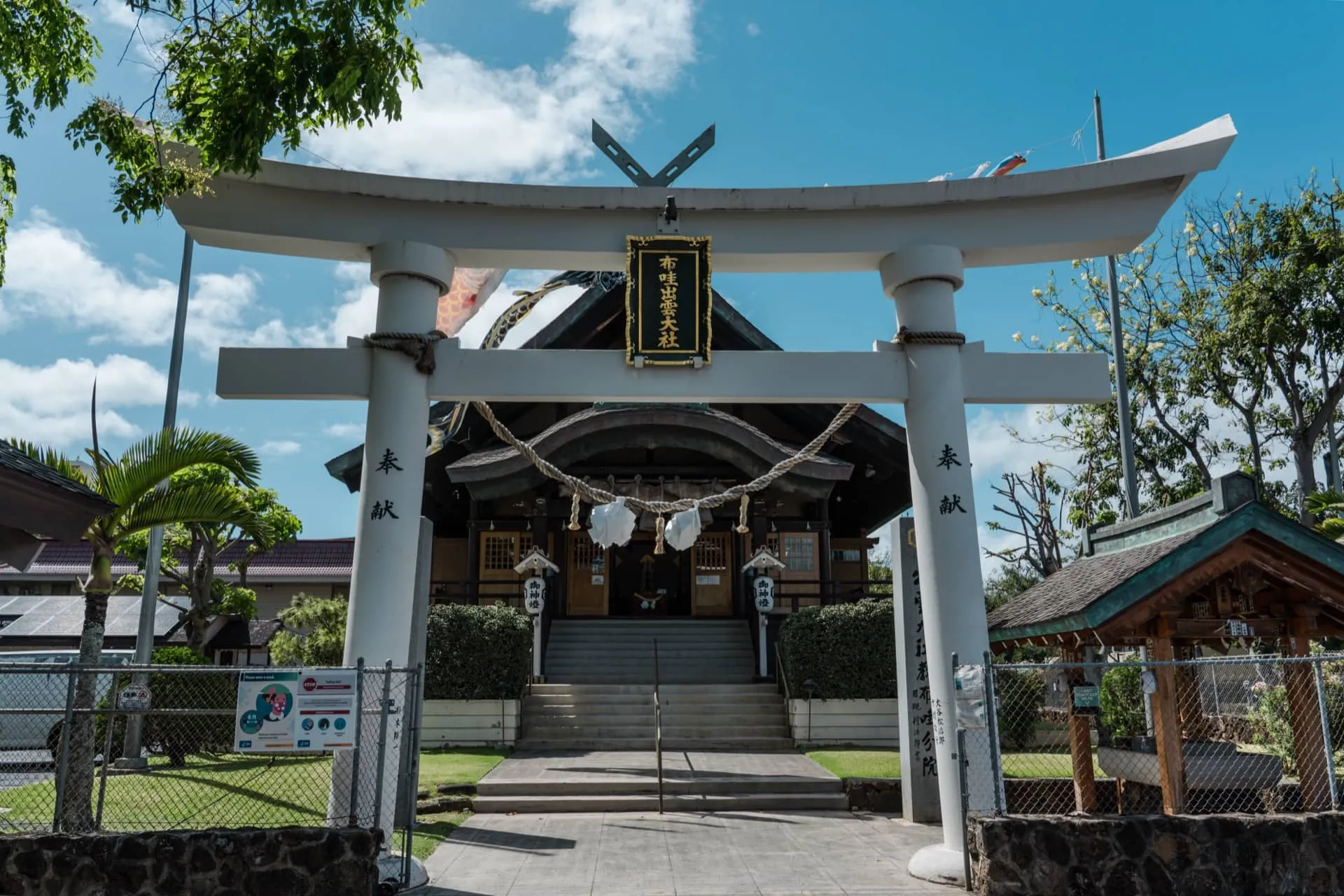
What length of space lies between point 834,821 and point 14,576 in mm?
33602

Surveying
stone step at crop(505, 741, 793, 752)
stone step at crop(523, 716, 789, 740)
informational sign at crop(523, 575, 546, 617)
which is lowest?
stone step at crop(505, 741, 793, 752)

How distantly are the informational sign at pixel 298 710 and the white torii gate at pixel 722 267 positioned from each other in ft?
2.22

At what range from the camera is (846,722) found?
15992 millimetres

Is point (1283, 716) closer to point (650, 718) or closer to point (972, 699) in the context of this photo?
point (650, 718)

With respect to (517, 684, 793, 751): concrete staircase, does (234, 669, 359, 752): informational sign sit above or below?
above

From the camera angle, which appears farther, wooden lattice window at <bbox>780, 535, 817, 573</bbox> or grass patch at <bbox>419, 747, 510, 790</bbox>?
wooden lattice window at <bbox>780, 535, 817, 573</bbox>

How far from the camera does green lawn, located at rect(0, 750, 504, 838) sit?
9.75 m

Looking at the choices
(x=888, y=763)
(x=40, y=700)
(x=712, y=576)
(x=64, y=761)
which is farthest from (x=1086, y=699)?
(x=40, y=700)

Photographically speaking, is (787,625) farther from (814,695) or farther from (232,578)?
(232,578)

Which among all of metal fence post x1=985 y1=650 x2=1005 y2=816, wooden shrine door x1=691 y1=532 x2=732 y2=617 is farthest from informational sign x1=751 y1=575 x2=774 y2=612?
metal fence post x1=985 y1=650 x2=1005 y2=816

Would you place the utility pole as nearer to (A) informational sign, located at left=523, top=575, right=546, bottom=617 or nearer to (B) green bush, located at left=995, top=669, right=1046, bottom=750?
(B) green bush, located at left=995, top=669, right=1046, bottom=750

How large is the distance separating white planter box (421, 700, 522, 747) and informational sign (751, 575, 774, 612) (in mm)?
4953

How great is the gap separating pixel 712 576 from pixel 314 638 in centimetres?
837

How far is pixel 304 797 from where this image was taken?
37.0 feet
